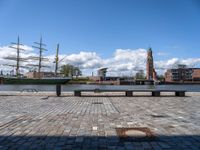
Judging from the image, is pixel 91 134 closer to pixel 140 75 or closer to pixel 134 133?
pixel 134 133

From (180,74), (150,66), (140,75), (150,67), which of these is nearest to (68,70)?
(150,66)

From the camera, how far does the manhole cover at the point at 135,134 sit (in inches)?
244

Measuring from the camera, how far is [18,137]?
20.7 ft

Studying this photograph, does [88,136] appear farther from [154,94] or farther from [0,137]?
[154,94]

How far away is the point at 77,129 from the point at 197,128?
3.43 metres

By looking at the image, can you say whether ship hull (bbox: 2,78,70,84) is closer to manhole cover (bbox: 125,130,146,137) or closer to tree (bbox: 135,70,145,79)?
tree (bbox: 135,70,145,79)

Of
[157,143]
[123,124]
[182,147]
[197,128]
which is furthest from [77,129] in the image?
[197,128]

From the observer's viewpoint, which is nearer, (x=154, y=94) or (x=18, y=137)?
(x=18, y=137)

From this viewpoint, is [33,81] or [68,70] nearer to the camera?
[33,81]

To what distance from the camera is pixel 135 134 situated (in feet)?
21.8

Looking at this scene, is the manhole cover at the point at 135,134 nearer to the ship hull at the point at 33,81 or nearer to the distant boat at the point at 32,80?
the distant boat at the point at 32,80

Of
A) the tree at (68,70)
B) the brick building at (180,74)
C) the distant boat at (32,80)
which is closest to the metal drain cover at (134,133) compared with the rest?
the distant boat at (32,80)

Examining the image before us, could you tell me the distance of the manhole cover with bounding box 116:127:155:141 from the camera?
6.20 meters

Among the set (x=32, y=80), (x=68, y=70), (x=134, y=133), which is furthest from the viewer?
(x=68, y=70)
